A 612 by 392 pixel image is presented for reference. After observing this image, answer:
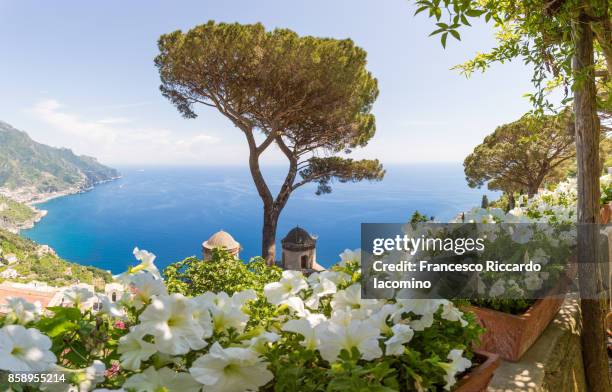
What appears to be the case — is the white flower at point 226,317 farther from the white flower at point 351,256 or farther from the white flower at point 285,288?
the white flower at point 351,256

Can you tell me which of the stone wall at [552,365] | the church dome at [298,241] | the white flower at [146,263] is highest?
the white flower at [146,263]

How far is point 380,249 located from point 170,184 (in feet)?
363

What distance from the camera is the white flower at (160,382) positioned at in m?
0.56

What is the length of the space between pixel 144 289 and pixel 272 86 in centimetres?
918

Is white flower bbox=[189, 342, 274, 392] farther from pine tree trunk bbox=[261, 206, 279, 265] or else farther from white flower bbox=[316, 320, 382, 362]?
pine tree trunk bbox=[261, 206, 279, 265]

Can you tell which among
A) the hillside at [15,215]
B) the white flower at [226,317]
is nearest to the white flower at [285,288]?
the white flower at [226,317]

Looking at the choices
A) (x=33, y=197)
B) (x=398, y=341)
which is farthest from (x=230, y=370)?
(x=33, y=197)

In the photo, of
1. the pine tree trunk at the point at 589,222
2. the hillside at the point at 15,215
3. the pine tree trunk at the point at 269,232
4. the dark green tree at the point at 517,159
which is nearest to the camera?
the pine tree trunk at the point at 589,222

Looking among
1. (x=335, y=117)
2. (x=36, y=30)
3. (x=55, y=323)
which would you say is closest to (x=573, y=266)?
(x=55, y=323)

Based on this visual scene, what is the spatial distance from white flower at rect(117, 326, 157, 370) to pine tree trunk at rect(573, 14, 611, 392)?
7.48 ft

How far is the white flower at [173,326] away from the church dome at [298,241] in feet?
48.0

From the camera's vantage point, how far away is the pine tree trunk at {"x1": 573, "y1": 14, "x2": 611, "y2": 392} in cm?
191

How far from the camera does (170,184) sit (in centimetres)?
10431

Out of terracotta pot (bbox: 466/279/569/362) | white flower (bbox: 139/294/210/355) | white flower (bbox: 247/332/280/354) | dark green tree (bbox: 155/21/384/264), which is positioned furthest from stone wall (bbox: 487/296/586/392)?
dark green tree (bbox: 155/21/384/264)
